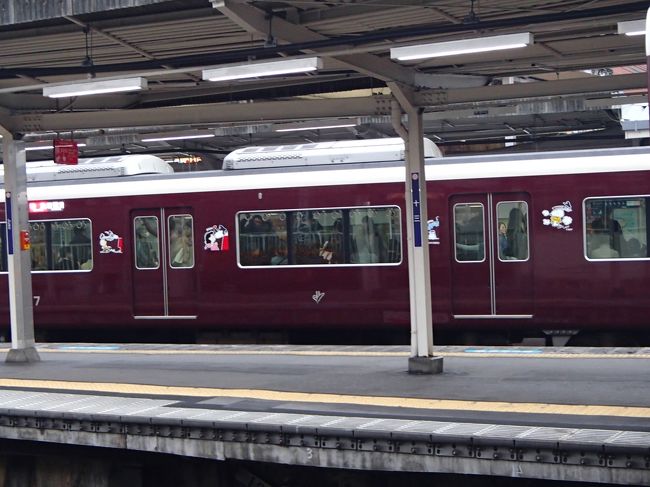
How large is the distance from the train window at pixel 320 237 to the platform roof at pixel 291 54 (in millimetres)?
2090

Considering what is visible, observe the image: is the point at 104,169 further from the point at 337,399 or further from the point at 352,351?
the point at 337,399

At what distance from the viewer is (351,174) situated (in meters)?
14.2

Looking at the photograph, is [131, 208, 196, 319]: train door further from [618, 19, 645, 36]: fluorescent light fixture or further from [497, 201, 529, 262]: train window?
[618, 19, 645, 36]: fluorescent light fixture

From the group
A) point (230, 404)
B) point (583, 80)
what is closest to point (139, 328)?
point (230, 404)

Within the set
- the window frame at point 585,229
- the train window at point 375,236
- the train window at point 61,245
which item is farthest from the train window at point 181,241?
the window frame at point 585,229

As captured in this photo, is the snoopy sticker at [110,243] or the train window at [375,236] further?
the snoopy sticker at [110,243]

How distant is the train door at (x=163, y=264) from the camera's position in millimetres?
15219

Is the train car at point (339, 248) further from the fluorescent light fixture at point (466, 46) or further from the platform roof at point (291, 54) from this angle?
the fluorescent light fixture at point (466, 46)

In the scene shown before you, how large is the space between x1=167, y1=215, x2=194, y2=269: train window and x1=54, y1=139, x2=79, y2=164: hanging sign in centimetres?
303

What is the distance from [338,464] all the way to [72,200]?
9871mm

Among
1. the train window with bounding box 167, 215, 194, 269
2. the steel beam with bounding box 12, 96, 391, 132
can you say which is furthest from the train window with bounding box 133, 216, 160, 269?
the steel beam with bounding box 12, 96, 391, 132

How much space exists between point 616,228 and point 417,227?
4285 millimetres

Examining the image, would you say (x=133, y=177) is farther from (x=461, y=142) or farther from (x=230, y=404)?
(x=230, y=404)

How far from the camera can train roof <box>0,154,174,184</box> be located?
620 inches
